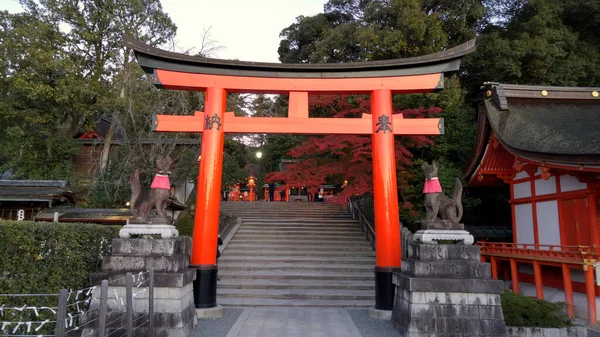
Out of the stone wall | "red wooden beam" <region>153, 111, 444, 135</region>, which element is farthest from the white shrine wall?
"red wooden beam" <region>153, 111, 444, 135</region>

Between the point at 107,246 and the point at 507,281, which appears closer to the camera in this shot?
the point at 107,246

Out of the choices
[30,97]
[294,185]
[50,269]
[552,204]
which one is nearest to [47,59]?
[30,97]

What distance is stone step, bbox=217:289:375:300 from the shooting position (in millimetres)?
9232

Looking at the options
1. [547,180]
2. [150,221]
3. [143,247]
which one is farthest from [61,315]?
[547,180]

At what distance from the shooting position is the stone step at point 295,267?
1094 centimetres

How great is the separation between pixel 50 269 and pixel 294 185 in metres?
6.89

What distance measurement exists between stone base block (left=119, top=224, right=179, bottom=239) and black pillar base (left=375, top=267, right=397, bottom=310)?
14.0 ft

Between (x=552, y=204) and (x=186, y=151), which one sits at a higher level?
(x=186, y=151)

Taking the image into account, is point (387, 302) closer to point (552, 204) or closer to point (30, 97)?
point (552, 204)

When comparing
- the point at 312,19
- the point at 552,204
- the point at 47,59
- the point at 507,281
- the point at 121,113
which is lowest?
the point at 507,281

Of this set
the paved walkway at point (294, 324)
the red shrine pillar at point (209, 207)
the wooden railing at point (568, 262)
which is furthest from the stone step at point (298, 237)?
the red shrine pillar at point (209, 207)

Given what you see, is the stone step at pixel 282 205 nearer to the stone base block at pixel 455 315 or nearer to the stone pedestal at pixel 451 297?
the stone pedestal at pixel 451 297

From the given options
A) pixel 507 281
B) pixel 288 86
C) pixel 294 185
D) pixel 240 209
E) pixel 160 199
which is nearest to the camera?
pixel 160 199

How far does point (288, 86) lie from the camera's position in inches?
329
